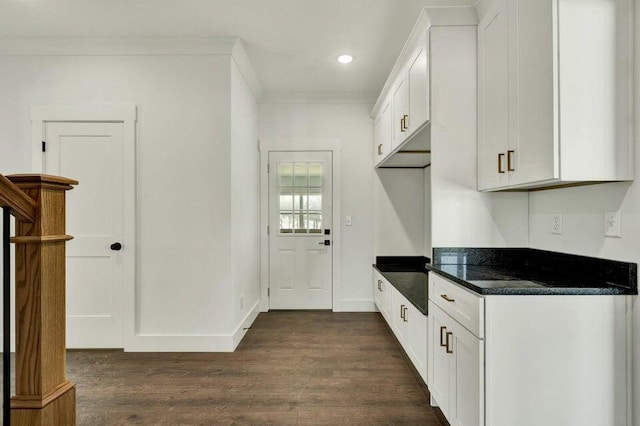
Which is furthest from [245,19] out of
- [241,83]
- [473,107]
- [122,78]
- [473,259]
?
[473,259]

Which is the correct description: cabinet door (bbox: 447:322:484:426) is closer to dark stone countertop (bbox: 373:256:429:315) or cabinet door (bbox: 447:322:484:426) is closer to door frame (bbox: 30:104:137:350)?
dark stone countertop (bbox: 373:256:429:315)

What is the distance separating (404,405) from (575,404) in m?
1.03

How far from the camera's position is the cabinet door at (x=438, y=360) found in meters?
1.99

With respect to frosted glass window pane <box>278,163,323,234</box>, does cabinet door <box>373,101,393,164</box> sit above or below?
above

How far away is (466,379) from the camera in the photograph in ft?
5.64

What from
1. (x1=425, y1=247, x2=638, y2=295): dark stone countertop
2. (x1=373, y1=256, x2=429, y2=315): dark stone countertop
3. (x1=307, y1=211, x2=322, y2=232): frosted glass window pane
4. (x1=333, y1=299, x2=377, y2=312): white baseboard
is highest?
(x1=307, y1=211, x2=322, y2=232): frosted glass window pane

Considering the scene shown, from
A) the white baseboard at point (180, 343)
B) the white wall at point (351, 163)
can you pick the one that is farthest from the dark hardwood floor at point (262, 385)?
the white wall at point (351, 163)

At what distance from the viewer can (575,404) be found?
156 cm

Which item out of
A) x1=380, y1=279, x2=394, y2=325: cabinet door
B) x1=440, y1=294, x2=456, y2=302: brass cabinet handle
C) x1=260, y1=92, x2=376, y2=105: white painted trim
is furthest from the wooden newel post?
x1=260, y1=92, x2=376, y2=105: white painted trim

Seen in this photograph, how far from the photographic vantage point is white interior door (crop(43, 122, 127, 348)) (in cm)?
324

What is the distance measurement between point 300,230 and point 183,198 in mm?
1701

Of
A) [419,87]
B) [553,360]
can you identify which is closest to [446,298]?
[553,360]

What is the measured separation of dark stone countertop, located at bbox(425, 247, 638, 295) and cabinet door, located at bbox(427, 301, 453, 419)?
267 mm

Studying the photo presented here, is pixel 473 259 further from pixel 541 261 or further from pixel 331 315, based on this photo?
pixel 331 315
